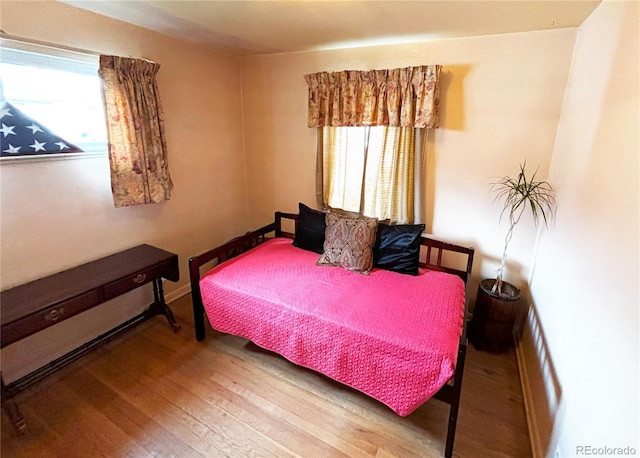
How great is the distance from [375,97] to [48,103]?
2.15 meters

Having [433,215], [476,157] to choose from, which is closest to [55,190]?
[433,215]

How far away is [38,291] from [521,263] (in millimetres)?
3216

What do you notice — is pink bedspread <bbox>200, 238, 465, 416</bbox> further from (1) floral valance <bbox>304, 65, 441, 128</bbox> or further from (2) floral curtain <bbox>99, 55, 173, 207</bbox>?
(1) floral valance <bbox>304, 65, 441, 128</bbox>

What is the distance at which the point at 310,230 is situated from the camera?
271 centimetres

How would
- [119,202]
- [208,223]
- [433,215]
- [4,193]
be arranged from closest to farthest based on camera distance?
[4,193]
[119,202]
[433,215]
[208,223]

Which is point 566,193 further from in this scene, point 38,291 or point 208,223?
point 38,291

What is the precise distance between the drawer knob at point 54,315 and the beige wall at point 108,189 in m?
0.40

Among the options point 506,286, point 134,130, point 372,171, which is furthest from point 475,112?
point 134,130

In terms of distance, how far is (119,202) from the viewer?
7.11ft

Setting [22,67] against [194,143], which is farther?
[194,143]

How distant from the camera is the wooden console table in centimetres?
161

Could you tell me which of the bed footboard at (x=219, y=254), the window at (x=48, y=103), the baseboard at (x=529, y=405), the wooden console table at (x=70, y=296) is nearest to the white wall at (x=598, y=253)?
the baseboard at (x=529, y=405)

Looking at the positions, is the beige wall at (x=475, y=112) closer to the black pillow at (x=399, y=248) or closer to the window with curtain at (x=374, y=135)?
the window with curtain at (x=374, y=135)

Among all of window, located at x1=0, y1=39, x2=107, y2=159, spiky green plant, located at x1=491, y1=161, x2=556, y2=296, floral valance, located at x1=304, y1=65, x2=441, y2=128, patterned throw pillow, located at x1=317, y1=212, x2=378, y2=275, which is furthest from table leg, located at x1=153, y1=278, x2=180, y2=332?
spiky green plant, located at x1=491, y1=161, x2=556, y2=296
